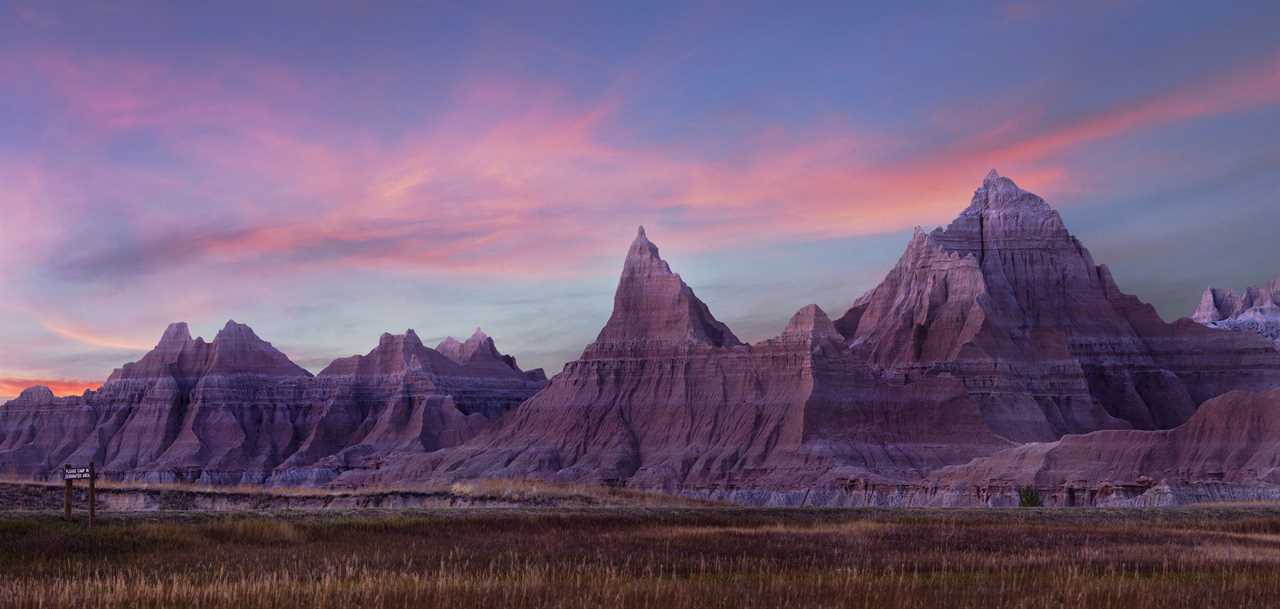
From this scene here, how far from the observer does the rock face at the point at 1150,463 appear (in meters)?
93.6

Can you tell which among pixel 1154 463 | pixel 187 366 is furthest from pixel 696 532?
pixel 187 366

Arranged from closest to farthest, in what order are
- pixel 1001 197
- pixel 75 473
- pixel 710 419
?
pixel 75 473
pixel 710 419
pixel 1001 197

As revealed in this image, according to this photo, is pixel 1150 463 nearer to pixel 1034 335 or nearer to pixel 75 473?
pixel 1034 335

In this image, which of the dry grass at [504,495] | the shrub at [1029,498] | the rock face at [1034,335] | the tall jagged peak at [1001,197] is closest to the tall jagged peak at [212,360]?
the rock face at [1034,335]

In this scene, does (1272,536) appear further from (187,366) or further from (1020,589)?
(187,366)

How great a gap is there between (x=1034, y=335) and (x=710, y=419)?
40250mm

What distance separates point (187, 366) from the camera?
640 feet

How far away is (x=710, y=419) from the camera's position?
131000mm

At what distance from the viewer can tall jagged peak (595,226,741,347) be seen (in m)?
147

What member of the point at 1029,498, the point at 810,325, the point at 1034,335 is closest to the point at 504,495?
the point at 1029,498

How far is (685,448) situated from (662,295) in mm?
28224

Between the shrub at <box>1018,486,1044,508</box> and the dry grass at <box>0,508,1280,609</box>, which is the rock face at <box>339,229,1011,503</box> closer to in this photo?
the shrub at <box>1018,486,1044,508</box>

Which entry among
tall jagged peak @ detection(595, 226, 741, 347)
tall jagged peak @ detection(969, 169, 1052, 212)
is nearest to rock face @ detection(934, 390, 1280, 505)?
tall jagged peak @ detection(595, 226, 741, 347)

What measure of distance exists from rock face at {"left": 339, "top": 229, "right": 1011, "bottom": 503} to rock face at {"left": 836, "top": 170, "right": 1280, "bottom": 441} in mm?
9149
